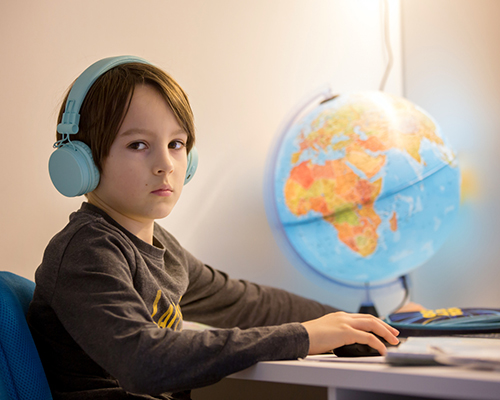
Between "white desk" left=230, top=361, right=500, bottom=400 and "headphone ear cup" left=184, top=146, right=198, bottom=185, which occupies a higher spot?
"headphone ear cup" left=184, top=146, right=198, bottom=185

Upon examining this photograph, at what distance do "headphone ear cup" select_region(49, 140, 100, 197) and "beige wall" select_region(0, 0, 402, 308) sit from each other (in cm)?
26

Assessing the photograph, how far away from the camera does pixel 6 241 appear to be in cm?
93

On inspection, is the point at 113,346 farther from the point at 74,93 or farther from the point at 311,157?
the point at 311,157

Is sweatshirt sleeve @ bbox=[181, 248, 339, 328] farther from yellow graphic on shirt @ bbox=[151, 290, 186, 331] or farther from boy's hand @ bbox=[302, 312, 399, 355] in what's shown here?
boy's hand @ bbox=[302, 312, 399, 355]

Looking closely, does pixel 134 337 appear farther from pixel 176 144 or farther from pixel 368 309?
pixel 368 309

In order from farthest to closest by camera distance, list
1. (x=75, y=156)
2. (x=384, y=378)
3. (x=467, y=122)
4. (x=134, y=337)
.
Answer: (x=467, y=122) < (x=75, y=156) < (x=134, y=337) < (x=384, y=378)

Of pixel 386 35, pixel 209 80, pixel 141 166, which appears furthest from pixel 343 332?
pixel 386 35

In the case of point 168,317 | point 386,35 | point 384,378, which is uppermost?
point 386,35

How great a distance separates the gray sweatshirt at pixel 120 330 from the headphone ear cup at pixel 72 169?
0.05m

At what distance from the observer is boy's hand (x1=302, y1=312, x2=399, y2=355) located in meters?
0.66

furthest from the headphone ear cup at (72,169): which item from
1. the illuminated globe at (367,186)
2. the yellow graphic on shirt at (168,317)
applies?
the illuminated globe at (367,186)

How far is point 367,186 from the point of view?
1.26 meters

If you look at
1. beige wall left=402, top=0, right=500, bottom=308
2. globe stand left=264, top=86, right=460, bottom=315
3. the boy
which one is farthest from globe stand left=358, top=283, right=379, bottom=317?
the boy

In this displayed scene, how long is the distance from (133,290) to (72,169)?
0.73 ft
